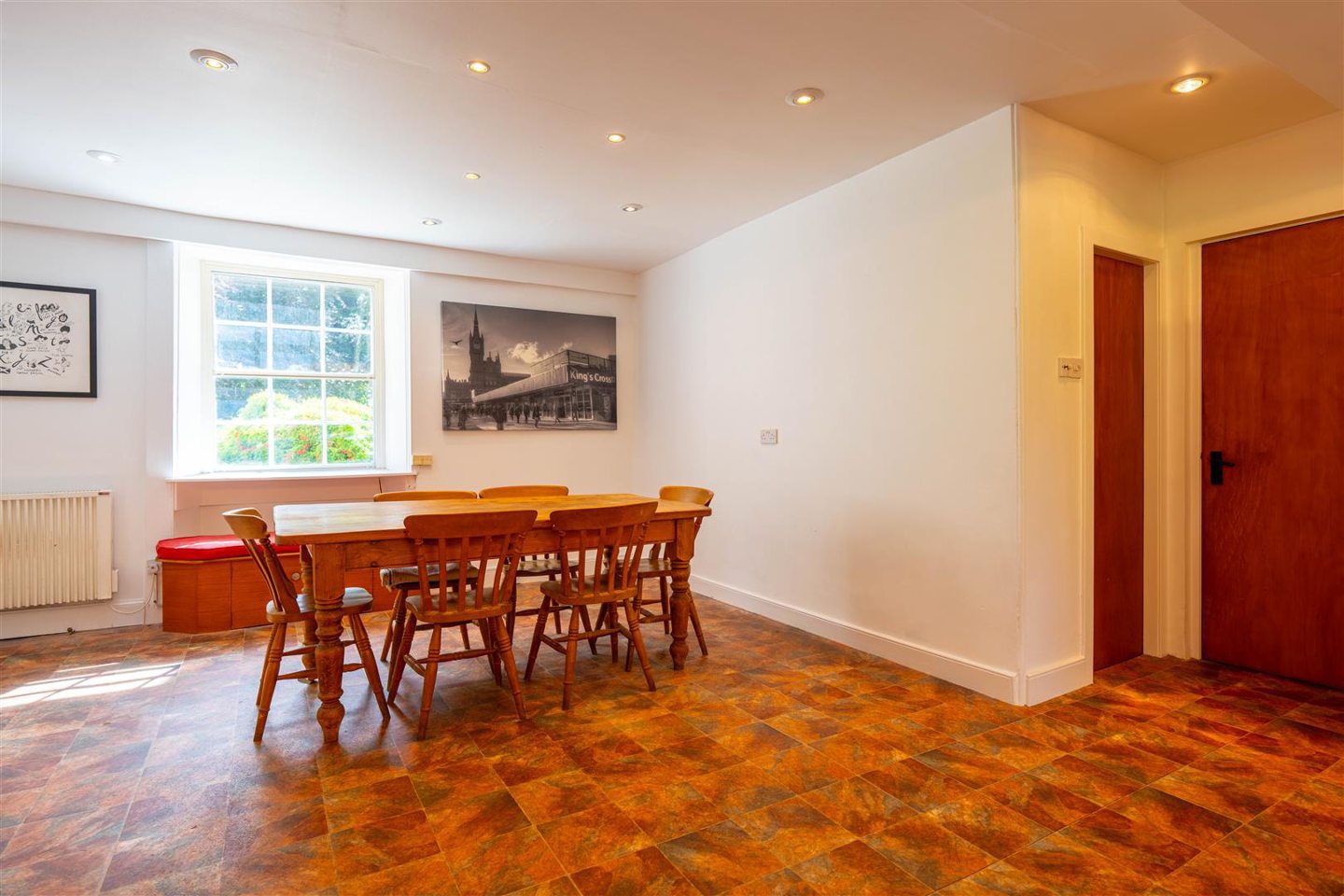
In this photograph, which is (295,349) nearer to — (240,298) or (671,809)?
(240,298)

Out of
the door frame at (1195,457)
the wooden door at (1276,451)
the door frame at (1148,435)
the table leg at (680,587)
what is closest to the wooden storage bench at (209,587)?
the table leg at (680,587)

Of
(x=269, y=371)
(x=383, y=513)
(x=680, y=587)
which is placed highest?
(x=269, y=371)

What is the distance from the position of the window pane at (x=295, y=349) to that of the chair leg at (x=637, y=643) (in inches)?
136

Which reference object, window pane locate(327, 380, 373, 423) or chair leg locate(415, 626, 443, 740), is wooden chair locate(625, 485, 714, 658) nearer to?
chair leg locate(415, 626, 443, 740)

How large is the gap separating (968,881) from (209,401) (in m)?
5.26

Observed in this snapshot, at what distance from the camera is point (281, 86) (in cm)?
279

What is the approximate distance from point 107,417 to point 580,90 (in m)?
3.75

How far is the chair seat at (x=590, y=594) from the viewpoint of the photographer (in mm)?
3080

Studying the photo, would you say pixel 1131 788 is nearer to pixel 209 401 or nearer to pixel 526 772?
pixel 526 772

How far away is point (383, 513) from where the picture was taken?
3.08m

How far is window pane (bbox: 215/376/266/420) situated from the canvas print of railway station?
4.24 feet

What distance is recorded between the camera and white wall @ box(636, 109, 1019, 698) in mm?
3102

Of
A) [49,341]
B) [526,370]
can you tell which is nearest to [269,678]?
[49,341]

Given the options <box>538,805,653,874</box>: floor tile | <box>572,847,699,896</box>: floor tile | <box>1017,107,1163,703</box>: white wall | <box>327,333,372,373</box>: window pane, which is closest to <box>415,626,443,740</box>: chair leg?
<box>538,805,653,874</box>: floor tile
